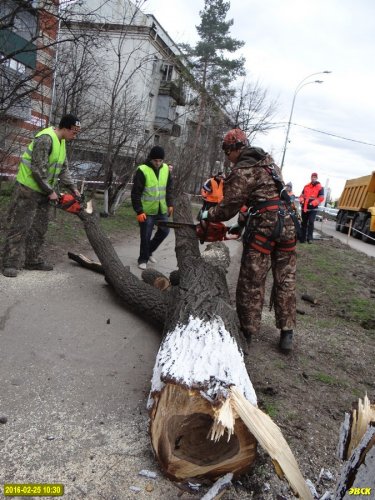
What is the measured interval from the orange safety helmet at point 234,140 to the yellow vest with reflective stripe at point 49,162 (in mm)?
2102

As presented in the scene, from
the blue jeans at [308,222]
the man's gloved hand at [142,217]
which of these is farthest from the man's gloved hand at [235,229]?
the blue jeans at [308,222]

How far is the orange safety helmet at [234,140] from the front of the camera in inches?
151

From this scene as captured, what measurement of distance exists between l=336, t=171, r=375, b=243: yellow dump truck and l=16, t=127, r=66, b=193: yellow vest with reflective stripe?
12.2 m

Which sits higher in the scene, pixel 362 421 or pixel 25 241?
pixel 362 421

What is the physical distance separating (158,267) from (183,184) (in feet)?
24.8

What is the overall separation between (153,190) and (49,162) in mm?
1640

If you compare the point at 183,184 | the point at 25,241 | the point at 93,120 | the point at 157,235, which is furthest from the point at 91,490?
the point at 183,184

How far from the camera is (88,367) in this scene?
312 centimetres

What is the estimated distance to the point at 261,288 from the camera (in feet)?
12.5

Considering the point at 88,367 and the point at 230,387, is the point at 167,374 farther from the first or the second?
the point at 88,367

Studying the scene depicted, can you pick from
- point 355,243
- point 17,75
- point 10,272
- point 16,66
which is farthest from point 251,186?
point 355,243

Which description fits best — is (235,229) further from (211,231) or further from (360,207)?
(360,207)

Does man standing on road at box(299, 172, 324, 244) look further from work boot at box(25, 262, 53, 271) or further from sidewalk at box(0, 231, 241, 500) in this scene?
sidewalk at box(0, 231, 241, 500)

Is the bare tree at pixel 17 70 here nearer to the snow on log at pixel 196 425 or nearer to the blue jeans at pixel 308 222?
the snow on log at pixel 196 425
